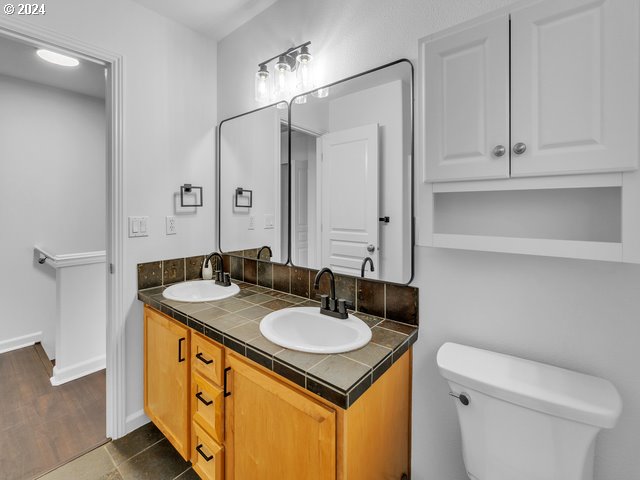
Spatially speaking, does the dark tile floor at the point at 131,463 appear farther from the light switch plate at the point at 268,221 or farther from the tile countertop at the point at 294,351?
the light switch plate at the point at 268,221

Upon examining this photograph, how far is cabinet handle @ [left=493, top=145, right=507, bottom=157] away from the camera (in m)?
0.88

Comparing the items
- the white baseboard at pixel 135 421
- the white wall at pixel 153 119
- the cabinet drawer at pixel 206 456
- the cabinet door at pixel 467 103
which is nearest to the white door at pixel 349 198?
the cabinet door at pixel 467 103

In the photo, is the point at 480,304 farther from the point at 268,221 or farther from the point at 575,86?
the point at 268,221

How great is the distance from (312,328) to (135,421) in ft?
4.55

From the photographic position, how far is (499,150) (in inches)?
34.9

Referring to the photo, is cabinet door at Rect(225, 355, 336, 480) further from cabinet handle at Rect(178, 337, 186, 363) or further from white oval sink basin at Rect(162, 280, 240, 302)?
white oval sink basin at Rect(162, 280, 240, 302)

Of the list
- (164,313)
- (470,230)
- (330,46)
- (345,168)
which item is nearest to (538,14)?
(470,230)

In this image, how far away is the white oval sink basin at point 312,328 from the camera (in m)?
1.20

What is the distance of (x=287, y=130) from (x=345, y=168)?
50cm

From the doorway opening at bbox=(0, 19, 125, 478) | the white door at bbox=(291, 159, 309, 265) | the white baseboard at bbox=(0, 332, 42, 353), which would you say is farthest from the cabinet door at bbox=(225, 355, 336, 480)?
the white baseboard at bbox=(0, 332, 42, 353)

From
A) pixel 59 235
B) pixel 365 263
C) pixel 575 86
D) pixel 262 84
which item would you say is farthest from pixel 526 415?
pixel 59 235

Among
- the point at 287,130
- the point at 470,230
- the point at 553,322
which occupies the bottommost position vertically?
the point at 553,322

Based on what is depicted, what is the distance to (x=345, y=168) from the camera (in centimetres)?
144

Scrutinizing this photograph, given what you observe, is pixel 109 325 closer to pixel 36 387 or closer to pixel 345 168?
pixel 36 387
